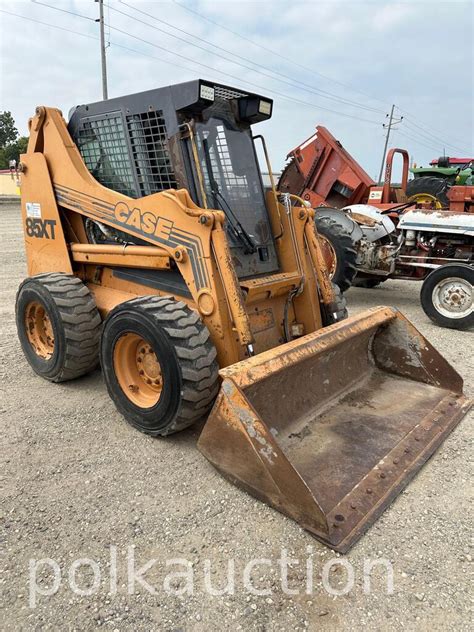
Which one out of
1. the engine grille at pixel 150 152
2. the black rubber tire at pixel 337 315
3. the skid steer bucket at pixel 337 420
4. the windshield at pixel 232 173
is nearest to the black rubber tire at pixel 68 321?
the engine grille at pixel 150 152

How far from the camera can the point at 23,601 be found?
6.96 ft

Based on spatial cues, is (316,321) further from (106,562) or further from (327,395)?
(106,562)

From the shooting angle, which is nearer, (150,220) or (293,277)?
(150,220)

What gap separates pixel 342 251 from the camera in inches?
268

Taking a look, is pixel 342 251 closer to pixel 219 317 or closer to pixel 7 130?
pixel 219 317

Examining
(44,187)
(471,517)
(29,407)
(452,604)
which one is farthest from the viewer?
(44,187)

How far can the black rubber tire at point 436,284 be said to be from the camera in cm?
612

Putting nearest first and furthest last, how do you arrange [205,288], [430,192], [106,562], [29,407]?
1. [106,562]
2. [205,288]
3. [29,407]
4. [430,192]

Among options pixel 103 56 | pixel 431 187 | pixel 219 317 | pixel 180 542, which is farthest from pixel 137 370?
pixel 103 56

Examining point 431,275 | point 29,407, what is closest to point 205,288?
point 29,407

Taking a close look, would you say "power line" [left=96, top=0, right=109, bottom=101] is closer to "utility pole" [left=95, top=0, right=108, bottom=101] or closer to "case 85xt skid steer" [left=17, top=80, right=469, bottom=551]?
A: "utility pole" [left=95, top=0, right=108, bottom=101]

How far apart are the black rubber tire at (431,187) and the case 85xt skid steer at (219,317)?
22.9 ft

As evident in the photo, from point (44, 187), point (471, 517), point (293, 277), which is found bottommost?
point (471, 517)

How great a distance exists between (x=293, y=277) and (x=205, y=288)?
0.97m
